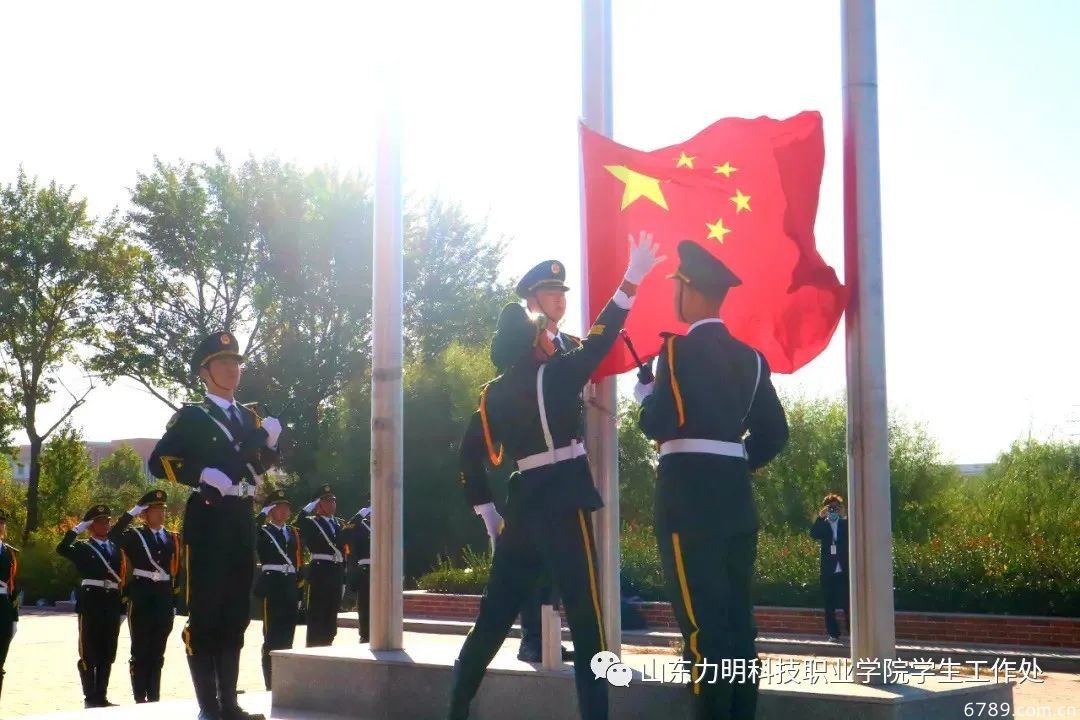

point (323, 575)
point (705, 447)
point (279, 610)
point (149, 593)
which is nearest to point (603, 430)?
point (705, 447)

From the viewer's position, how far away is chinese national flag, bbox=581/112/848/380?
7312 mm

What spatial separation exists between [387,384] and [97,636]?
24.5ft

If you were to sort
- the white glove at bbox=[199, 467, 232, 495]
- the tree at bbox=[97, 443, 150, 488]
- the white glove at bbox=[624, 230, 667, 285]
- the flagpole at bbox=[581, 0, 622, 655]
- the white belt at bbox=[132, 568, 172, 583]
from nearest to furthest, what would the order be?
the white glove at bbox=[624, 230, 667, 285] → the white glove at bbox=[199, 467, 232, 495] → the flagpole at bbox=[581, 0, 622, 655] → the white belt at bbox=[132, 568, 172, 583] → the tree at bbox=[97, 443, 150, 488]

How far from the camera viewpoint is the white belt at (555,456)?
20.6ft

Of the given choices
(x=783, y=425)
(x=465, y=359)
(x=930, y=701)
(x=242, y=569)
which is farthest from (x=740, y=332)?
(x=465, y=359)

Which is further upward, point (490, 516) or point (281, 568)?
point (490, 516)

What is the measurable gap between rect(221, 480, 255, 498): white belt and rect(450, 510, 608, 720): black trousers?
142cm

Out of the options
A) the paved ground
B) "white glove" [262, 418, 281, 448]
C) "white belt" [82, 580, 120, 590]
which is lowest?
the paved ground

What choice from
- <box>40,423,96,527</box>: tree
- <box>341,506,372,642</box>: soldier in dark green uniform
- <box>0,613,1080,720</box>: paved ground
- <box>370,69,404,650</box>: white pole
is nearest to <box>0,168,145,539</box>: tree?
<box>40,423,96,527</box>: tree

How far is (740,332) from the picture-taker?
7.30 meters

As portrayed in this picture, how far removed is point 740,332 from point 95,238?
137 feet

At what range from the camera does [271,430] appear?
7.06 meters

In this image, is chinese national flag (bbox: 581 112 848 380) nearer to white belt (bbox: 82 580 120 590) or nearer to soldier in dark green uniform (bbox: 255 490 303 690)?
soldier in dark green uniform (bbox: 255 490 303 690)

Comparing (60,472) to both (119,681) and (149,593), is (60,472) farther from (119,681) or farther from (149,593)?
(149,593)
